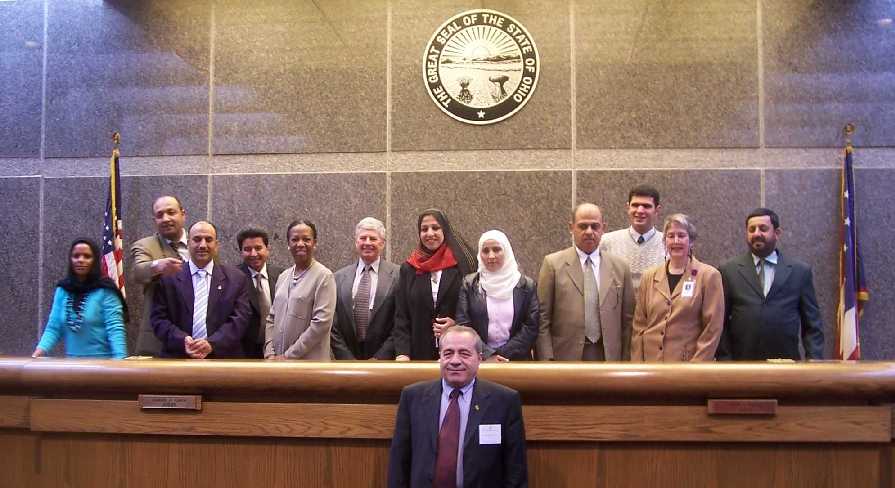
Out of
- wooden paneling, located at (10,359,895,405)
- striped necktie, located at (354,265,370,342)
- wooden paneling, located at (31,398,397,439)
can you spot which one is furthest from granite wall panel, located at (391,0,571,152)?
wooden paneling, located at (31,398,397,439)

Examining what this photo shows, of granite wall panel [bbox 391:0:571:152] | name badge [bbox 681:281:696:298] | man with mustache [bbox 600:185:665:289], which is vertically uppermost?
granite wall panel [bbox 391:0:571:152]

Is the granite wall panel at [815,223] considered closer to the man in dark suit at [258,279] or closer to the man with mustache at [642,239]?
the man with mustache at [642,239]

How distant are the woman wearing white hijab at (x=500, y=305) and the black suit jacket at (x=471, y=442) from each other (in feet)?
4.61

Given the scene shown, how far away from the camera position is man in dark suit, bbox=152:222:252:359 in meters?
3.44

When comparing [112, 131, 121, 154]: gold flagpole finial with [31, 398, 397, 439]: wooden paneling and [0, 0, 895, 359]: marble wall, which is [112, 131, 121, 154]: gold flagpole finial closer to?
[0, 0, 895, 359]: marble wall

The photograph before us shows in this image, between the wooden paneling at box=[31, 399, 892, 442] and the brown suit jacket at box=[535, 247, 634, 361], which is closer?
the wooden paneling at box=[31, 399, 892, 442]

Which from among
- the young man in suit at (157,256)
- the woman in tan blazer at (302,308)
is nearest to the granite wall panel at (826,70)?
the woman in tan blazer at (302,308)

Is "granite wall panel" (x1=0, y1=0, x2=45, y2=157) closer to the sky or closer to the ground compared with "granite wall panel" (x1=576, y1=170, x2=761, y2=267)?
A: closer to the sky

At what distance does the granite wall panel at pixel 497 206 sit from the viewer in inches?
188

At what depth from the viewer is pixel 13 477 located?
2.09m

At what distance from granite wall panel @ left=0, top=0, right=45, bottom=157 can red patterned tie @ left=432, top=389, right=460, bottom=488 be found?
14.7 ft

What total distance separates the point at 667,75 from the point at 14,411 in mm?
4138

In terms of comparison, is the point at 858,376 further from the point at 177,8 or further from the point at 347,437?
the point at 177,8

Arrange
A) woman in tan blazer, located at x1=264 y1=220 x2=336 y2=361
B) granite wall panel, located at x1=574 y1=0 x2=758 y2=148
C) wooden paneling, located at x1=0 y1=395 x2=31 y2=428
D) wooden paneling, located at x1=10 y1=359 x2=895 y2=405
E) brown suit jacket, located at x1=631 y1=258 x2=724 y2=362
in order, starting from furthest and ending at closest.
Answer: granite wall panel, located at x1=574 y1=0 x2=758 y2=148
woman in tan blazer, located at x1=264 y1=220 x2=336 y2=361
brown suit jacket, located at x1=631 y1=258 x2=724 y2=362
wooden paneling, located at x1=0 y1=395 x2=31 y2=428
wooden paneling, located at x1=10 y1=359 x2=895 y2=405
